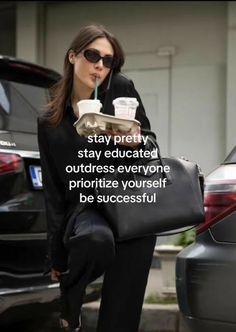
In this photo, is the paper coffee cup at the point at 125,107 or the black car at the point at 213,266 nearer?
the paper coffee cup at the point at 125,107

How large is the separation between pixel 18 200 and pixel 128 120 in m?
1.40

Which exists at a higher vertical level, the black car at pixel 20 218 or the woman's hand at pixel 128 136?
the woman's hand at pixel 128 136

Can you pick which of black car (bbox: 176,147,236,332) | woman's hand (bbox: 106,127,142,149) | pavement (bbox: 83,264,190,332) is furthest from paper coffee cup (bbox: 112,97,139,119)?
pavement (bbox: 83,264,190,332)

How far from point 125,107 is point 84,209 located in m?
0.41

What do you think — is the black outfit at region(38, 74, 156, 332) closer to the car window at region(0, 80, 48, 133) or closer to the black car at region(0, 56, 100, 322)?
the black car at region(0, 56, 100, 322)

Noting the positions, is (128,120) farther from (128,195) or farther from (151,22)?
(151,22)

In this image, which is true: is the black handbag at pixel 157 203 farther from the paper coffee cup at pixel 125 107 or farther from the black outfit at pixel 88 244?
the paper coffee cup at pixel 125 107

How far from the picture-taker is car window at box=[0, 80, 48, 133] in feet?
12.2

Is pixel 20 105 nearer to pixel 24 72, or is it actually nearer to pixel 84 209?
pixel 24 72

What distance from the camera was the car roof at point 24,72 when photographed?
390 centimetres

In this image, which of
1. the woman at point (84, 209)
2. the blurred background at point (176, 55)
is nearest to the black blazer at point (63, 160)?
the woman at point (84, 209)

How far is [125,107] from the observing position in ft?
7.29

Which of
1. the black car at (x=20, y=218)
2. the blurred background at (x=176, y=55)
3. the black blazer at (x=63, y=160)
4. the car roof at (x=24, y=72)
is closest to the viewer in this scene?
the black blazer at (x=63, y=160)

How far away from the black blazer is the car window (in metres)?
1.17
